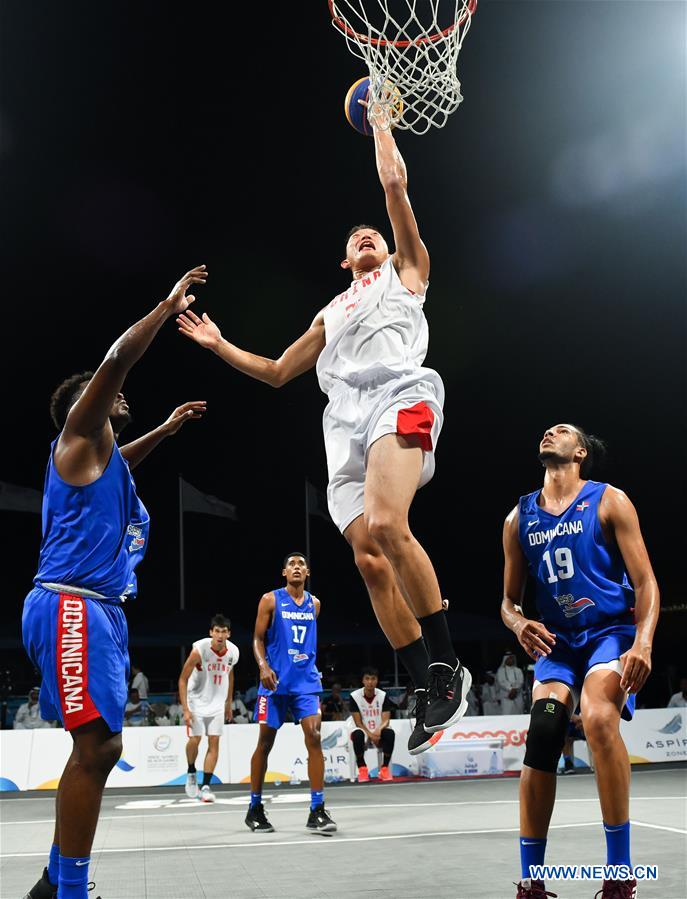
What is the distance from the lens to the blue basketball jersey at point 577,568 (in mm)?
4465

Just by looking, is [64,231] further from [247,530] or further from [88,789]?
[247,530]

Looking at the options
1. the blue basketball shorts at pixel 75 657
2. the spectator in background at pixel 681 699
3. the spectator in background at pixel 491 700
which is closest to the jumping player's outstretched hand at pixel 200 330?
the blue basketball shorts at pixel 75 657

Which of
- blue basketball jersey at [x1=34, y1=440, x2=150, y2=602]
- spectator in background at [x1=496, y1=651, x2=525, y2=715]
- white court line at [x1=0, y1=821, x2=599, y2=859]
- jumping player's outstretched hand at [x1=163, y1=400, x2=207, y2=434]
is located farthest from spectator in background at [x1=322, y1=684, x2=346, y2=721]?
blue basketball jersey at [x1=34, y1=440, x2=150, y2=602]

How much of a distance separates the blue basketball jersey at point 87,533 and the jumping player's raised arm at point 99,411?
71 mm

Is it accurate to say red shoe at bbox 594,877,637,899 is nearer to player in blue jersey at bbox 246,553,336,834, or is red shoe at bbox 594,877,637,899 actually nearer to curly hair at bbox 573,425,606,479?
curly hair at bbox 573,425,606,479

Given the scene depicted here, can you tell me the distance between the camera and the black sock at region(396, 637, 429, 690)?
3.87 m

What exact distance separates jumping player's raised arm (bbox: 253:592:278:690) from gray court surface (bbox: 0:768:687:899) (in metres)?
1.23

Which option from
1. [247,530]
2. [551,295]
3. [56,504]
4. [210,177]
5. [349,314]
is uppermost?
[210,177]

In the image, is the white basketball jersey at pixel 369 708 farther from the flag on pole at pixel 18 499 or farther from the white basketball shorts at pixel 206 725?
the flag on pole at pixel 18 499

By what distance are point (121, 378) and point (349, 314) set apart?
110 centimetres

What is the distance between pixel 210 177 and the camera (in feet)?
55.3

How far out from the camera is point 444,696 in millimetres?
3699

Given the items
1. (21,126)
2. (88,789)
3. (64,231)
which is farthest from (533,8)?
(88,789)

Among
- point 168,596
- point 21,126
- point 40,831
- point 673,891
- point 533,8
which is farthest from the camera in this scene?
point 168,596
